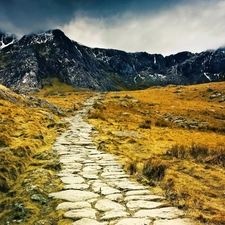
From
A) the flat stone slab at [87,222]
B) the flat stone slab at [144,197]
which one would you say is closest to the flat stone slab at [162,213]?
the flat stone slab at [144,197]

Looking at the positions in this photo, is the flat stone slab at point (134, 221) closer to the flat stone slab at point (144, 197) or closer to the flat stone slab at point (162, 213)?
the flat stone slab at point (162, 213)

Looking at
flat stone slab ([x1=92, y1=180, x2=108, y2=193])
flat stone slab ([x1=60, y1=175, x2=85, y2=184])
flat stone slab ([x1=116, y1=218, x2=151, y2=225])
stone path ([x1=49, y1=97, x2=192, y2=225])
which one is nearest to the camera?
flat stone slab ([x1=116, y1=218, x2=151, y2=225])

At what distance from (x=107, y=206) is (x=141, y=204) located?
71 cm

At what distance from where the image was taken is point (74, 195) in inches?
239

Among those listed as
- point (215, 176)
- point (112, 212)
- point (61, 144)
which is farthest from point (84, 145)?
point (112, 212)

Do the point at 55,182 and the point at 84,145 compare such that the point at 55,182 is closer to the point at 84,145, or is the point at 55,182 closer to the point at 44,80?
the point at 84,145

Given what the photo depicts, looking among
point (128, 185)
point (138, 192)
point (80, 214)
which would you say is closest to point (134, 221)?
point (80, 214)

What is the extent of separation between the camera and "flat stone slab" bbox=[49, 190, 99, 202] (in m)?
5.86

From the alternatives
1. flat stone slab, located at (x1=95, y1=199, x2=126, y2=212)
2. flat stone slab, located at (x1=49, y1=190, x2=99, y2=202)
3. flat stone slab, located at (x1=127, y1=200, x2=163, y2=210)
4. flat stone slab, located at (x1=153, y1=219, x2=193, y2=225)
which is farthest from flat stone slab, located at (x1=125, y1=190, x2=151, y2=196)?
flat stone slab, located at (x1=153, y1=219, x2=193, y2=225)

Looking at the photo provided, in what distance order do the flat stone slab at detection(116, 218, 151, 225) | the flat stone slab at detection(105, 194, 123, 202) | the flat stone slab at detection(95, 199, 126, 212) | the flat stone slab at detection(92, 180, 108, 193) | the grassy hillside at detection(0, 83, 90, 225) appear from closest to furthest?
the flat stone slab at detection(116, 218, 151, 225) → the grassy hillside at detection(0, 83, 90, 225) → the flat stone slab at detection(95, 199, 126, 212) → the flat stone slab at detection(105, 194, 123, 202) → the flat stone slab at detection(92, 180, 108, 193)

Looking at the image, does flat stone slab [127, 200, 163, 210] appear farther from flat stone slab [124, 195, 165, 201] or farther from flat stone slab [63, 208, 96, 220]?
flat stone slab [63, 208, 96, 220]

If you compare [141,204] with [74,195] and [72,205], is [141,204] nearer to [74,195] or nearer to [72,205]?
[72,205]

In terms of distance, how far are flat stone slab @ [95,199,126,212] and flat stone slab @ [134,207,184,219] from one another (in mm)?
433

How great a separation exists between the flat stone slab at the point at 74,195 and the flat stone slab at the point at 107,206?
0.39 metres
